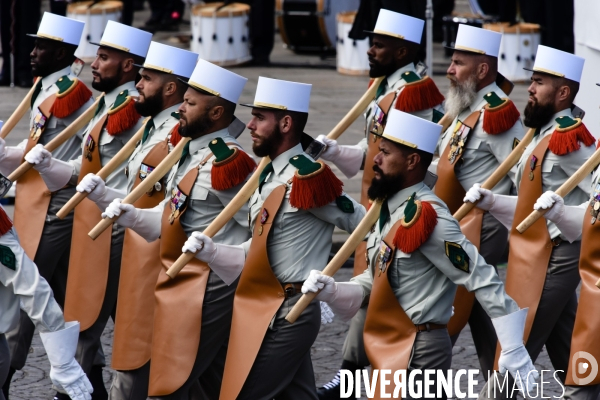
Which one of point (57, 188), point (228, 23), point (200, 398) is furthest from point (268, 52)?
point (200, 398)

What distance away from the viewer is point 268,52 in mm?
17344

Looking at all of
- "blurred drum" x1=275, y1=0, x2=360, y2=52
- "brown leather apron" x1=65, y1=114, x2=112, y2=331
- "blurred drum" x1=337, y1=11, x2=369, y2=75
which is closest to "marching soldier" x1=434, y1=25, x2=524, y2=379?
"brown leather apron" x1=65, y1=114, x2=112, y2=331

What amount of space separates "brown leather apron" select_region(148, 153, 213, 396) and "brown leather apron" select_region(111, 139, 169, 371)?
14.1 inches

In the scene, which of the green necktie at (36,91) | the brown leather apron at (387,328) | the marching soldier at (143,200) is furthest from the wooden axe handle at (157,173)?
the green necktie at (36,91)

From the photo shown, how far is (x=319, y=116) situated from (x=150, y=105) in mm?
6892

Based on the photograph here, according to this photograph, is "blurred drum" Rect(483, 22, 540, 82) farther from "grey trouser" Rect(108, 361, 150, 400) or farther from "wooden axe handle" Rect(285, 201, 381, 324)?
"wooden axe handle" Rect(285, 201, 381, 324)

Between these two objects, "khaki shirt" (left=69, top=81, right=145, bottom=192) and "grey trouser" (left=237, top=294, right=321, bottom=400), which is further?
"khaki shirt" (left=69, top=81, right=145, bottom=192)

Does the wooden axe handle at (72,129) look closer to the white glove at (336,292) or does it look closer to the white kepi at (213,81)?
the white kepi at (213,81)

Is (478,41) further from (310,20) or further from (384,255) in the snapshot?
(310,20)

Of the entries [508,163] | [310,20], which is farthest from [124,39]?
[310,20]

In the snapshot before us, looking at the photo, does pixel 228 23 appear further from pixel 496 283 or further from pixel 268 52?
pixel 496 283

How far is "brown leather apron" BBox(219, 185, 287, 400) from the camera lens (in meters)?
6.18

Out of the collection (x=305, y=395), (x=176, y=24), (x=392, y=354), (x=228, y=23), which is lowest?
(x=176, y=24)

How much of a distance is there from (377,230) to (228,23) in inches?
427
